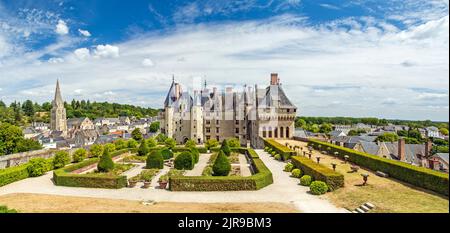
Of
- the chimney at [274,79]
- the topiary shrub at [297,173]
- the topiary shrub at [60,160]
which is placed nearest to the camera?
the topiary shrub at [297,173]

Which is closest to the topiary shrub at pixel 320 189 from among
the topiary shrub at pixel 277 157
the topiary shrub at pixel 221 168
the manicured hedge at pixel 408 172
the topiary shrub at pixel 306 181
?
the topiary shrub at pixel 306 181

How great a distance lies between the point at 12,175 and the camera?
74.9 feet

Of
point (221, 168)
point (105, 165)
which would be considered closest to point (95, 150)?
point (105, 165)

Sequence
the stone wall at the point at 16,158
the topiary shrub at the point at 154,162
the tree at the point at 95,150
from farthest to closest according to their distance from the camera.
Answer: the tree at the point at 95,150 < the stone wall at the point at 16,158 < the topiary shrub at the point at 154,162

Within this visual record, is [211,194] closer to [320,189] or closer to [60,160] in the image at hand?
[320,189]

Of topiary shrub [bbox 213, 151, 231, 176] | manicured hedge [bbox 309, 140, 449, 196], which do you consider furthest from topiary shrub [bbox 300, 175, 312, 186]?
manicured hedge [bbox 309, 140, 449, 196]

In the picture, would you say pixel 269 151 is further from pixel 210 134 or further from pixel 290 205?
pixel 290 205

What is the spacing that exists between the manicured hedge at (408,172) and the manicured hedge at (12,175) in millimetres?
28986

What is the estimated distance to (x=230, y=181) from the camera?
1898cm

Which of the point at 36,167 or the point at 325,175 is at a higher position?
the point at 325,175

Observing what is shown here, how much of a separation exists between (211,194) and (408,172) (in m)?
12.8

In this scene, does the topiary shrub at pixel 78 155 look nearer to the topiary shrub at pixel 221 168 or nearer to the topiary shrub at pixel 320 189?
the topiary shrub at pixel 221 168

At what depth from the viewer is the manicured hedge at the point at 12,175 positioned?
21.9 meters

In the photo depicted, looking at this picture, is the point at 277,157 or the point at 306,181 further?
the point at 277,157
